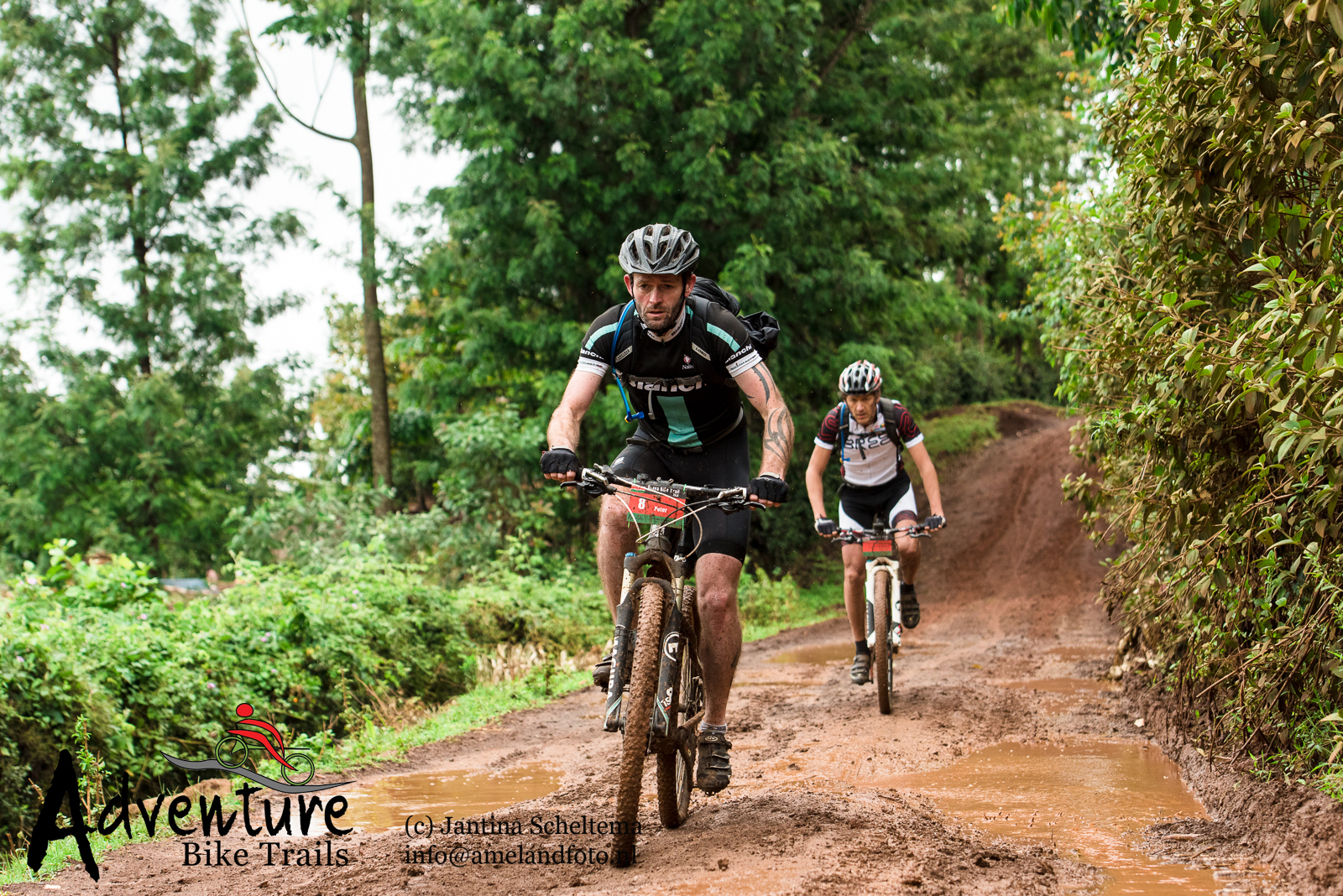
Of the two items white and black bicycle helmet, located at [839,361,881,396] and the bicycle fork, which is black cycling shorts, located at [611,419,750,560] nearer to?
the bicycle fork

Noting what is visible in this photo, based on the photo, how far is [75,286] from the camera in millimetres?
24359

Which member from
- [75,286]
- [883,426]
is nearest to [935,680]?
[883,426]

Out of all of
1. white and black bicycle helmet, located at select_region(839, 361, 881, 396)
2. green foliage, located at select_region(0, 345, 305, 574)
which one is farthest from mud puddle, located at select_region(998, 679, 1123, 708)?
green foliage, located at select_region(0, 345, 305, 574)

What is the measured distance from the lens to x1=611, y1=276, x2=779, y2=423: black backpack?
4809 mm

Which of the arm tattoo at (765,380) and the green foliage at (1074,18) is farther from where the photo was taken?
the green foliage at (1074,18)

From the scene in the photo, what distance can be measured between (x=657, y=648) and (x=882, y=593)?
3992 millimetres

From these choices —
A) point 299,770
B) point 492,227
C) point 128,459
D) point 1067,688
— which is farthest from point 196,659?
point 128,459

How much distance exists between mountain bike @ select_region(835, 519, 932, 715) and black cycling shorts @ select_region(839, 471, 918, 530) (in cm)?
8

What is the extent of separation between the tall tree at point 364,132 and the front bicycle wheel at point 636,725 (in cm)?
1734

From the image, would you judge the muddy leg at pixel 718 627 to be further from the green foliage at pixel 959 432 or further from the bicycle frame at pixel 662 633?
the green foliage at pixel 959 432

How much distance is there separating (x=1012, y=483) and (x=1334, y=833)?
2252 cm

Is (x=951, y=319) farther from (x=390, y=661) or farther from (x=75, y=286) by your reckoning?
(x=75, y=286)

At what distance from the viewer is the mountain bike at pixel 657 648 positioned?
4.01 meters

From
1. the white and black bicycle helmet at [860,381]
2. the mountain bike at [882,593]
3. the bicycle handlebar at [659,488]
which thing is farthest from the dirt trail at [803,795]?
the white and black bicycle helmet at [860,381]
